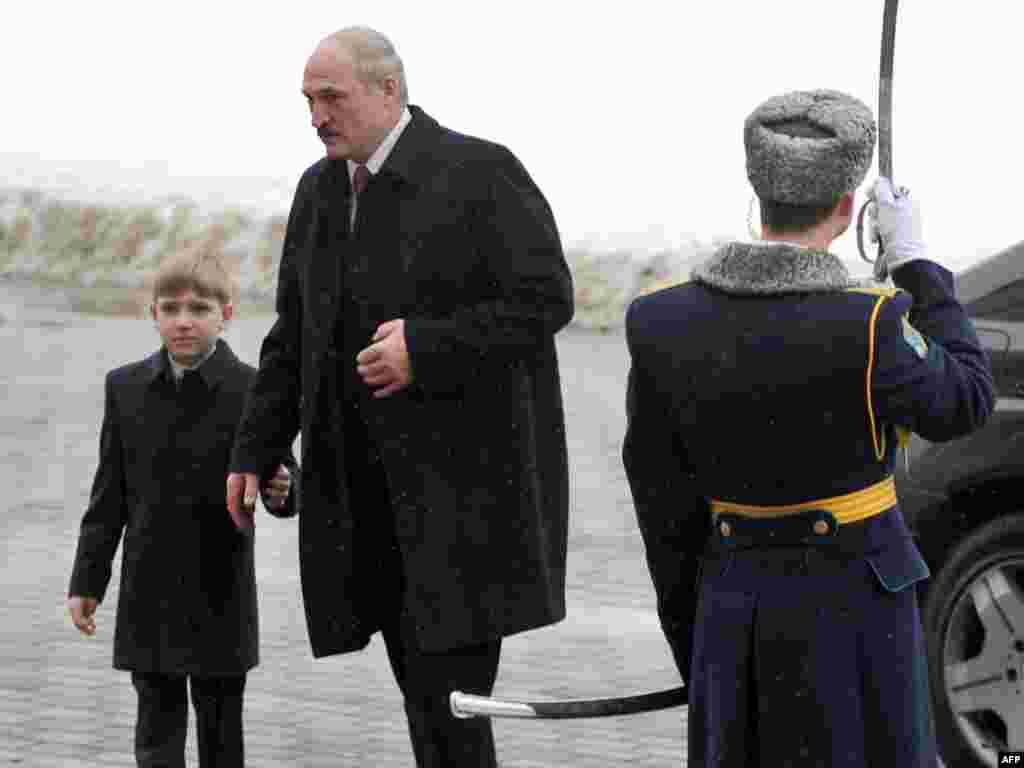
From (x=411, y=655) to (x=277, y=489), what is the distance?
606mm

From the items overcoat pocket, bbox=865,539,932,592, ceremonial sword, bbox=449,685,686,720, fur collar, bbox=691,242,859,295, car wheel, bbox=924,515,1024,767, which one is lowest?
car wheel, bbox=924,515,1024,767

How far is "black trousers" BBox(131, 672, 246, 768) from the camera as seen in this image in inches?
229

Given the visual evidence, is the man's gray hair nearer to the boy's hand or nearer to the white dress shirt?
the white dress shirt

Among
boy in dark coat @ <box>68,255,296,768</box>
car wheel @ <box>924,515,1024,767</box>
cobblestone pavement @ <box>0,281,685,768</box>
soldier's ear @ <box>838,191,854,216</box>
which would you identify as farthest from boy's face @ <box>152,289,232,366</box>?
soldier's ear @ <box>838,191,854,216</box>

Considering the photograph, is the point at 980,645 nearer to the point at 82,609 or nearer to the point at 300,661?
the point at 82,609

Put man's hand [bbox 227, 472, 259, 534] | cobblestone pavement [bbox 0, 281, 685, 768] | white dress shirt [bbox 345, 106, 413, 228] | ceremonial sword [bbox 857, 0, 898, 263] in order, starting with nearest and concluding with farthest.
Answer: ceremonial sword [bbox 857, 0, 898, 263], white dress shirt [bbox 345, 106, 413, 228], man's hand [bbox 227, 472, 259, 534], cobblestone pavement [bbox 0, 281, 685, 768]

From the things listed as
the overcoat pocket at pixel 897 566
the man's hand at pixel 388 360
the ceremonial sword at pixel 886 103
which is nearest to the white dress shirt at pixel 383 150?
the man's hand at pixel 388 360

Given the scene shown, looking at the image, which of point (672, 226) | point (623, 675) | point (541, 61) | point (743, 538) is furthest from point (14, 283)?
point (743, 538)

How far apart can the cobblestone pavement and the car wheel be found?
83 centimetres

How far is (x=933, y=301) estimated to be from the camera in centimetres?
411

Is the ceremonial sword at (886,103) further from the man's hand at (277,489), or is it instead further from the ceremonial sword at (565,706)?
the man's hand at (277,489)

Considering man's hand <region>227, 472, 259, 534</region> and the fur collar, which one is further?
man's hand <region>227, 472, 259, 534</region>

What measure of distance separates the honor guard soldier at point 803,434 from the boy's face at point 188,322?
1908 millimetres

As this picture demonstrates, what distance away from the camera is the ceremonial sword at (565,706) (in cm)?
424
